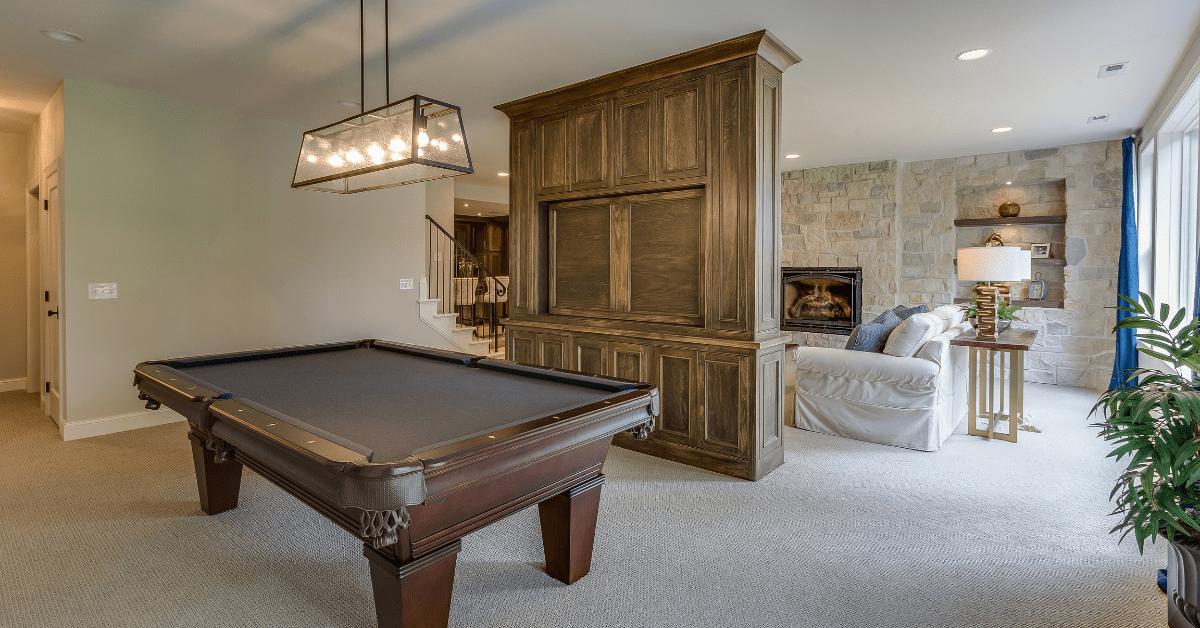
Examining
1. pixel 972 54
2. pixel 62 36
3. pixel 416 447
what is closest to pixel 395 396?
pixel 416 447

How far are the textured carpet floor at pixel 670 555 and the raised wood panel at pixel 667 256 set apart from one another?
3.37 feet

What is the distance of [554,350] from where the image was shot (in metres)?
4.37

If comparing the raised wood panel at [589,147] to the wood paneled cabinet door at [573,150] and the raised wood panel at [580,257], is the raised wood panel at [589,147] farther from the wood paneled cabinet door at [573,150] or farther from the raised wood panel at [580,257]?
the raised wood panel at [580,257]

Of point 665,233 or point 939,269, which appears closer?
point 665,233

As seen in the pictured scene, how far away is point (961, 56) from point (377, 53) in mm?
3557

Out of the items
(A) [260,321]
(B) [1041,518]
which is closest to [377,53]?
(A) [260,321]

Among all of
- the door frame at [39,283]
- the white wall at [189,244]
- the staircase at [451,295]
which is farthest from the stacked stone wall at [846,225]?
the door frame at [39,283]

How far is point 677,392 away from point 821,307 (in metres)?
4.68

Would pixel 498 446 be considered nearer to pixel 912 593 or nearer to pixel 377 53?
pixel 912 593

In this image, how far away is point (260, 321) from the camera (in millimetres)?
5086

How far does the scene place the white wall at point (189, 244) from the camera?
4.24 meters

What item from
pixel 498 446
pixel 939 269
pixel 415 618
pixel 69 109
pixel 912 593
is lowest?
pixel 912 593

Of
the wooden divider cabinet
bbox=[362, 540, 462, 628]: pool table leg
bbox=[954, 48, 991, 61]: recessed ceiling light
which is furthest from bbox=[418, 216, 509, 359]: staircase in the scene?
bbox=[954, 48, 991, 61]: recessed ceiling light

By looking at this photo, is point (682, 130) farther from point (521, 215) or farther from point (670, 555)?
point (670, 555)
